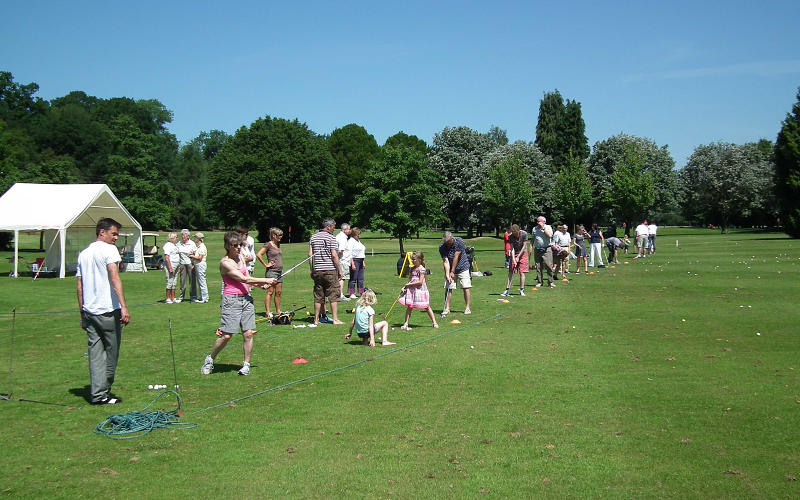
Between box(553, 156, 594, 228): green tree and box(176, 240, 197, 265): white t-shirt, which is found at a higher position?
box(553, 156, 594, 228): green tree

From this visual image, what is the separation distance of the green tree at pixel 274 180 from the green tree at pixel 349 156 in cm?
1701

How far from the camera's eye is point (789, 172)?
199ft

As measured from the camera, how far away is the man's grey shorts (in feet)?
32.1

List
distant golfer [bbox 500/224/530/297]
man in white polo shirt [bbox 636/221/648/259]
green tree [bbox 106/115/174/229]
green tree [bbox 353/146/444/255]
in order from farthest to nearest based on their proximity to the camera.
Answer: green tree [bbox 106/115/174/229] → green tree [bbox 353/146/444/255] → man in white polo shirt [bbox 636/221/648/259] → distant golfer [bbox 500/224/530/297]

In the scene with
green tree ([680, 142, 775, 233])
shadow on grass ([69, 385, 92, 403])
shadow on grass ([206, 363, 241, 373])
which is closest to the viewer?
shadow on grass ([69, 385, 92, 403])

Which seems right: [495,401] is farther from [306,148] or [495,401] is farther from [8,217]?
[306,148]

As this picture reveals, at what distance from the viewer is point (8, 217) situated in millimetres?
31000

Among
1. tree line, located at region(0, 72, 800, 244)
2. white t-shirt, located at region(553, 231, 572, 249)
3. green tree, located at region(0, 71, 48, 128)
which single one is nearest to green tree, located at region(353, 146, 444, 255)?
tree line, located at region(0, 72, 800, 244)

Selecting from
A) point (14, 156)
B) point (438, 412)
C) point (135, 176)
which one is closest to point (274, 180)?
point (135, 176)

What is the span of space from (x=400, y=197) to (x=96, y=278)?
144 ft

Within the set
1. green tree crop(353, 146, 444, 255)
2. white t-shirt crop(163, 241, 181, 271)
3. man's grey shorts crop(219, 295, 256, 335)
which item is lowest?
man's grey shorts crop(219, 295, 256, 335)

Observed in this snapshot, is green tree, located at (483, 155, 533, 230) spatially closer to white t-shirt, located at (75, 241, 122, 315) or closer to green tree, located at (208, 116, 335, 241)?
green tree, located at (208, 116, 335, 241)

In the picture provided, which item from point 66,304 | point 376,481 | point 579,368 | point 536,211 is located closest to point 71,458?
point 376,481

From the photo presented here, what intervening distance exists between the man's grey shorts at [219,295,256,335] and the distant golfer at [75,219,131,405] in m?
1.64
